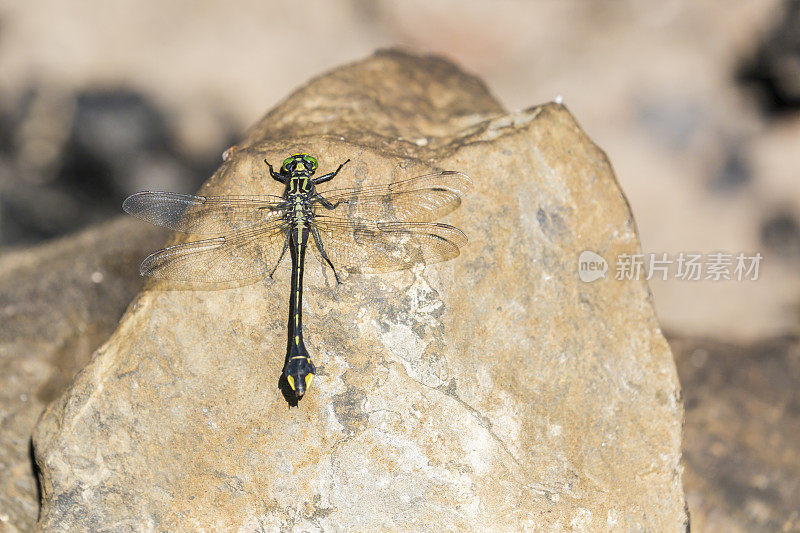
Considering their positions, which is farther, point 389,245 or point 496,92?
point 496,92

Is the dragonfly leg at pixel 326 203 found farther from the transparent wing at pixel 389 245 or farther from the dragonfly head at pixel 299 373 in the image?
the dragonfly head at pixel 299 373

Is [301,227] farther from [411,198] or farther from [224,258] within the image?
[411,198]

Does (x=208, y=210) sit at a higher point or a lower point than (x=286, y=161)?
lower

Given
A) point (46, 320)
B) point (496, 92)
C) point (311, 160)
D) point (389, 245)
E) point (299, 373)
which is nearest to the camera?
point (299, 373)

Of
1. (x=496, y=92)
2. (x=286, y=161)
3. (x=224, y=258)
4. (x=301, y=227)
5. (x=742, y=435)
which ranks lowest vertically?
(x=742, y=435)

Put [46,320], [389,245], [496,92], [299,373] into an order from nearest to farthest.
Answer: [299,373] → [389,245] → [46,320] → [496,92]

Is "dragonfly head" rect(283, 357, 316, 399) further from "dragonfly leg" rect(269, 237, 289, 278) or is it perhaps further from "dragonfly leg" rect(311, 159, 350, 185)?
"dragonfly leg" rect(311, 159, 350, 185)

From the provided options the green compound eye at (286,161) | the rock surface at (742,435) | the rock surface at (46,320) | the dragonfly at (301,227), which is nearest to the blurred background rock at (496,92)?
the rock surface at (742,435)

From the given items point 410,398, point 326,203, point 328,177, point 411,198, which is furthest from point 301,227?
point 410,398
